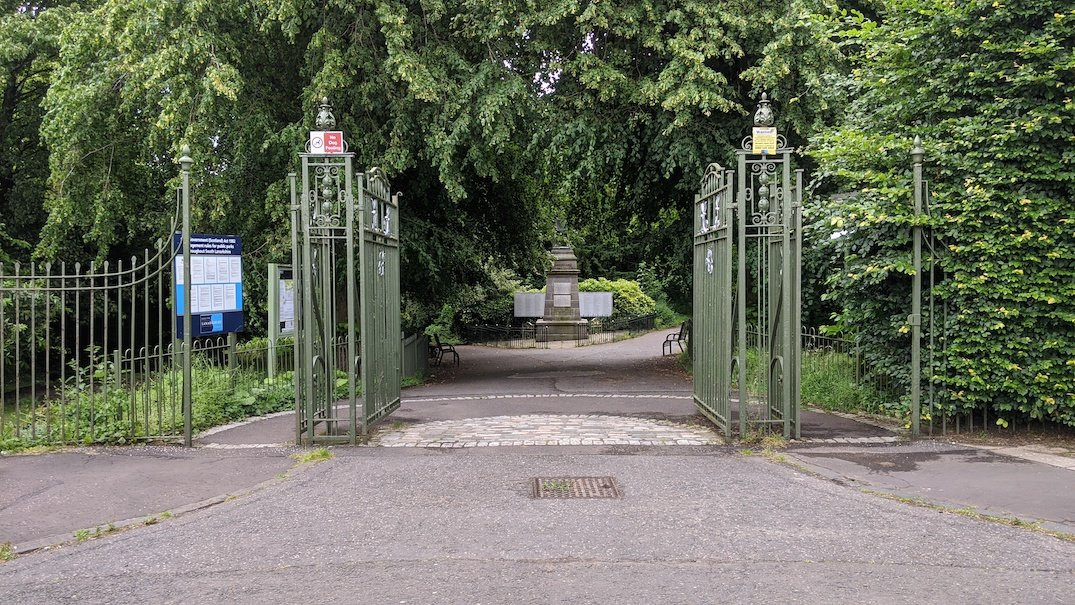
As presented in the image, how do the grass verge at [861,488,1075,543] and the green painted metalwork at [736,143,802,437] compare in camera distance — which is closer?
the grass verge at [861,488,1075,543]

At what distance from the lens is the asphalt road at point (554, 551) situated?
4.48 metres

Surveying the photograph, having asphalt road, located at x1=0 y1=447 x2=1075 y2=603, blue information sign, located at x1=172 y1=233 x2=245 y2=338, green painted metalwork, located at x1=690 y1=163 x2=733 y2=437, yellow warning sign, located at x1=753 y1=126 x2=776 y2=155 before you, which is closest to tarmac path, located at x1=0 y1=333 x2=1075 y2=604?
asphalt road, located at x1=0 y1=447 x2=1075 y2=603

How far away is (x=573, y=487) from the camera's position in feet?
21.9

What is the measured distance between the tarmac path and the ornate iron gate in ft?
2.26

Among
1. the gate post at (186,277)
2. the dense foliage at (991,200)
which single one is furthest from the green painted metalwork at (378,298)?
the dense foliage at (991,200)

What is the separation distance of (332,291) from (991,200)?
21.0 ft

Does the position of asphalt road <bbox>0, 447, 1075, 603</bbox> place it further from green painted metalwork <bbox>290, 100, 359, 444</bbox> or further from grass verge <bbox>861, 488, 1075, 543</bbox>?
green painted metalwork <bbox>290, 100, 359, 444</bbox>

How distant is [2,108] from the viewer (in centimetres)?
1959

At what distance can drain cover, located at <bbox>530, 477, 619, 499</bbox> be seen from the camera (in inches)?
253

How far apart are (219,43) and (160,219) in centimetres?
431

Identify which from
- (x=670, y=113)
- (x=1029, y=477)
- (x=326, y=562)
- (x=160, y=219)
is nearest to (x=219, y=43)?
(x=160, y=219)

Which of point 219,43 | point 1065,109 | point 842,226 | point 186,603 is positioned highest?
point 219,43

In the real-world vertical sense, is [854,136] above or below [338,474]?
above

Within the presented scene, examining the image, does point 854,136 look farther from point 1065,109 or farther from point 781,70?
point 781,70
